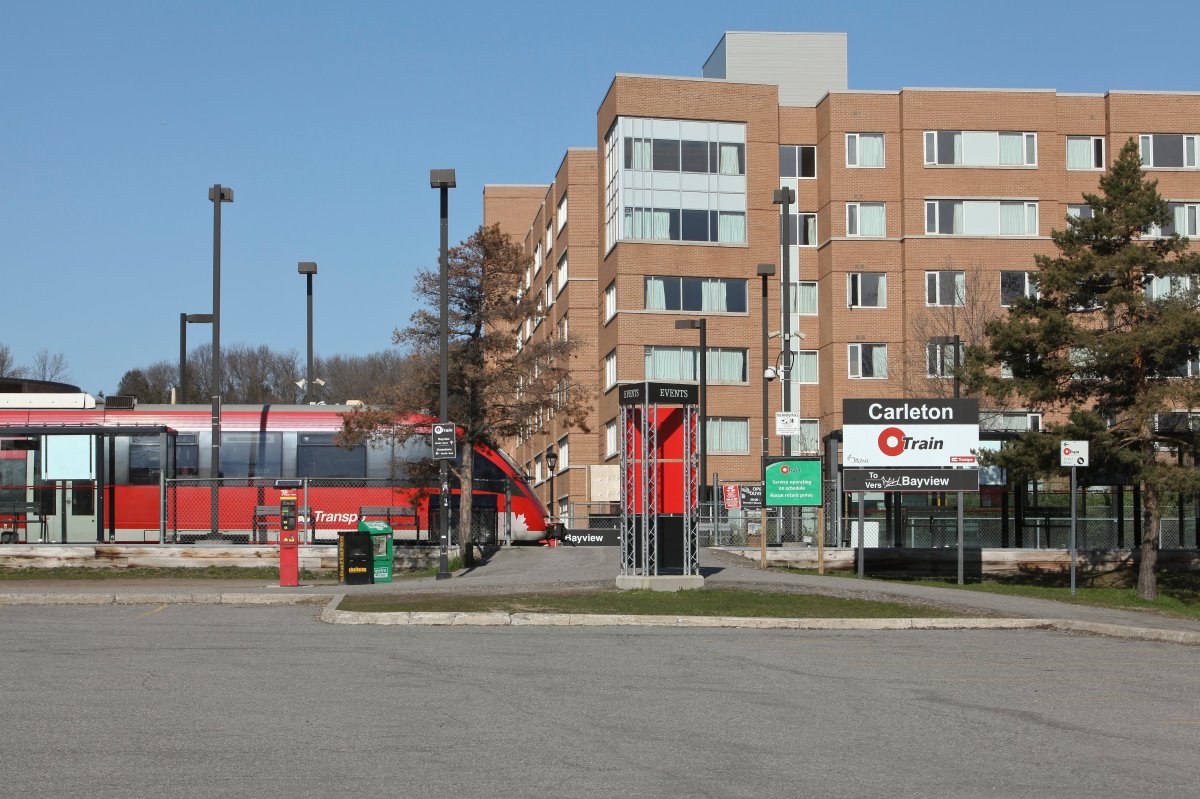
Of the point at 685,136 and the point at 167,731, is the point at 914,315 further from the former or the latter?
the point at 167,731

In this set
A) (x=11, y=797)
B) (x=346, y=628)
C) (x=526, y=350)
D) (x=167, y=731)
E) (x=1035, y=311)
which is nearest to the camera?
(x=11, y=797)

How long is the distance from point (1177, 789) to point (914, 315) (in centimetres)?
4809

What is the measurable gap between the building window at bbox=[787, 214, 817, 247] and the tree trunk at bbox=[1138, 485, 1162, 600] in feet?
104

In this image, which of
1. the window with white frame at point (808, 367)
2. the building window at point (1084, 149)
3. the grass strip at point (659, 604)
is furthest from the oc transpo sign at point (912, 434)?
the building window at point (1084, 149)

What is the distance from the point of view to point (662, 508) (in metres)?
22.3

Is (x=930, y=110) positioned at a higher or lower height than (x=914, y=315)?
higher

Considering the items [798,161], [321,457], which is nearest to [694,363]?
[798,161]

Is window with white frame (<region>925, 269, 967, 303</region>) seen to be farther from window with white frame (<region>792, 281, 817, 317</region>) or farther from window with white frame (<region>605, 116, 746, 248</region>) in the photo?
window with white frame (<region>605, 116, 746, 248</region>)

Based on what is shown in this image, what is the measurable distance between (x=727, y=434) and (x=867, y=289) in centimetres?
862

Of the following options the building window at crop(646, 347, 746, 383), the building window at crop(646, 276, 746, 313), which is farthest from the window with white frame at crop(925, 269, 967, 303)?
the building window at crop(646, 347, 746, 383)

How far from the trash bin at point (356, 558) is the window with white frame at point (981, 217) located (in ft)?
123

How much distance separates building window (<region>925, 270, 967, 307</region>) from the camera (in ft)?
180

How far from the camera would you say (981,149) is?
185 ft

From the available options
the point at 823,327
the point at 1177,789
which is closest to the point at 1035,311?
the point at 1177,789
